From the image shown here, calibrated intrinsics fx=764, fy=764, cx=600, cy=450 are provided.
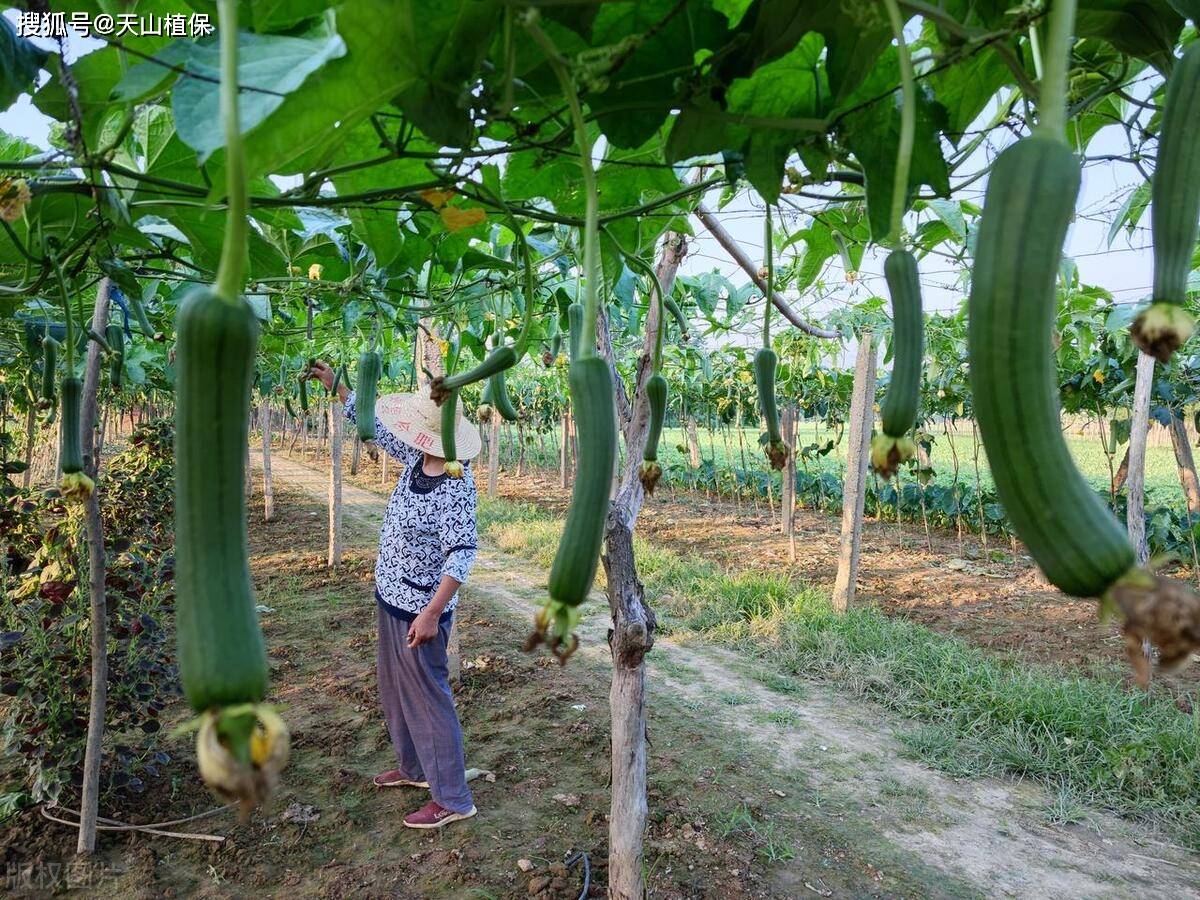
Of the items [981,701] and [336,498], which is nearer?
[981,701]

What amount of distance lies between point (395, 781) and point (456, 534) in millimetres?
1497

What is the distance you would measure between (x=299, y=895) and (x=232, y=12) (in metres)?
3.64

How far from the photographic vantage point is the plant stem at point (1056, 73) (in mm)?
477

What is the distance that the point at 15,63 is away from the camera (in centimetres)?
100

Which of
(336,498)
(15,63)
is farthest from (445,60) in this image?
(336,498)

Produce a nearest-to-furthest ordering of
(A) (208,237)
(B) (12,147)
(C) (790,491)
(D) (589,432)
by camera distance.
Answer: (D) (589,432), (A) (208,237), (B) (12,147), (C) (790,491)

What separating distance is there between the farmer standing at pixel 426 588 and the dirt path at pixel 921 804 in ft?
6.58

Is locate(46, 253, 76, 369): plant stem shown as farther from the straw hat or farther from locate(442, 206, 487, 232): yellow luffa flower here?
the straw hat

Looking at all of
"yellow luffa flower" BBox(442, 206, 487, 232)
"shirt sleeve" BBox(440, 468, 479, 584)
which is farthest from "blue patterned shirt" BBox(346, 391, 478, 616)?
"yellow luffa flower" BBox(442, 206, 487, 232)

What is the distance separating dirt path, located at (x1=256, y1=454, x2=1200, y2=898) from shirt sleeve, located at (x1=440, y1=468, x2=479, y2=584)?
233cm

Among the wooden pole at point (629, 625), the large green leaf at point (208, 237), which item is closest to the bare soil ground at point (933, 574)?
the wooden pole at point (629, 625)

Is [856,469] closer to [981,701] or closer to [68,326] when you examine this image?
[981,701]

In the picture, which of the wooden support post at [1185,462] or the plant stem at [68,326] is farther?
the wooden support post at [1185,462]

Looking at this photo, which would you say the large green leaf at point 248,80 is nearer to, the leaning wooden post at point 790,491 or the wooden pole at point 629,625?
the wooden pole at point 629,625
